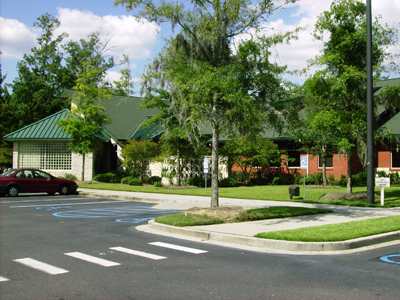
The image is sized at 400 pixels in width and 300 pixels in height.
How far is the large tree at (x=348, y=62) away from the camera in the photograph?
60.4ft

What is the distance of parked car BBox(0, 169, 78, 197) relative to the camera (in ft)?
69.8

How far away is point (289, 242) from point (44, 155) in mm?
29211

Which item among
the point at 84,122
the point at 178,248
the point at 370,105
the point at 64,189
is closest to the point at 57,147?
the point at 84,122

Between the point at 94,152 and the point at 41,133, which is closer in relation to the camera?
the point at 94,152

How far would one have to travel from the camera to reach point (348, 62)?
19062mm

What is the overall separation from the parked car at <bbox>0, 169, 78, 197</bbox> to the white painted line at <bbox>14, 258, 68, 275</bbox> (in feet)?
50.0

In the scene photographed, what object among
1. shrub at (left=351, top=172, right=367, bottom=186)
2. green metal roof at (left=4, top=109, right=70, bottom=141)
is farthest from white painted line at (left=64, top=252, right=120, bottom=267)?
green metal roof at (left=4, top=109, right=70, bottom=141)

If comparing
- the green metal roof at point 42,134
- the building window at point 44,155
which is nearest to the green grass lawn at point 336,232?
the green metal roof at point 42,134

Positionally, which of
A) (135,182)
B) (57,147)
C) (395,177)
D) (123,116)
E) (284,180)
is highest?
(123,116)

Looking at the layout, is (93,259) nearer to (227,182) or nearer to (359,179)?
(227,182)

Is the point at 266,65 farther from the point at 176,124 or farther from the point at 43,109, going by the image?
the point at 43,109

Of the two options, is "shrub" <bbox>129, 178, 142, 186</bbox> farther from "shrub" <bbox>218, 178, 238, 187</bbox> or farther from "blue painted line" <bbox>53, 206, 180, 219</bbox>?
"blue painted line" <bbox>53, 206, 180, 219</bbox>

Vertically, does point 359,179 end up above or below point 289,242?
above

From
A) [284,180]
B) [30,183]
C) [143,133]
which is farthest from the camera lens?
[143,133]
